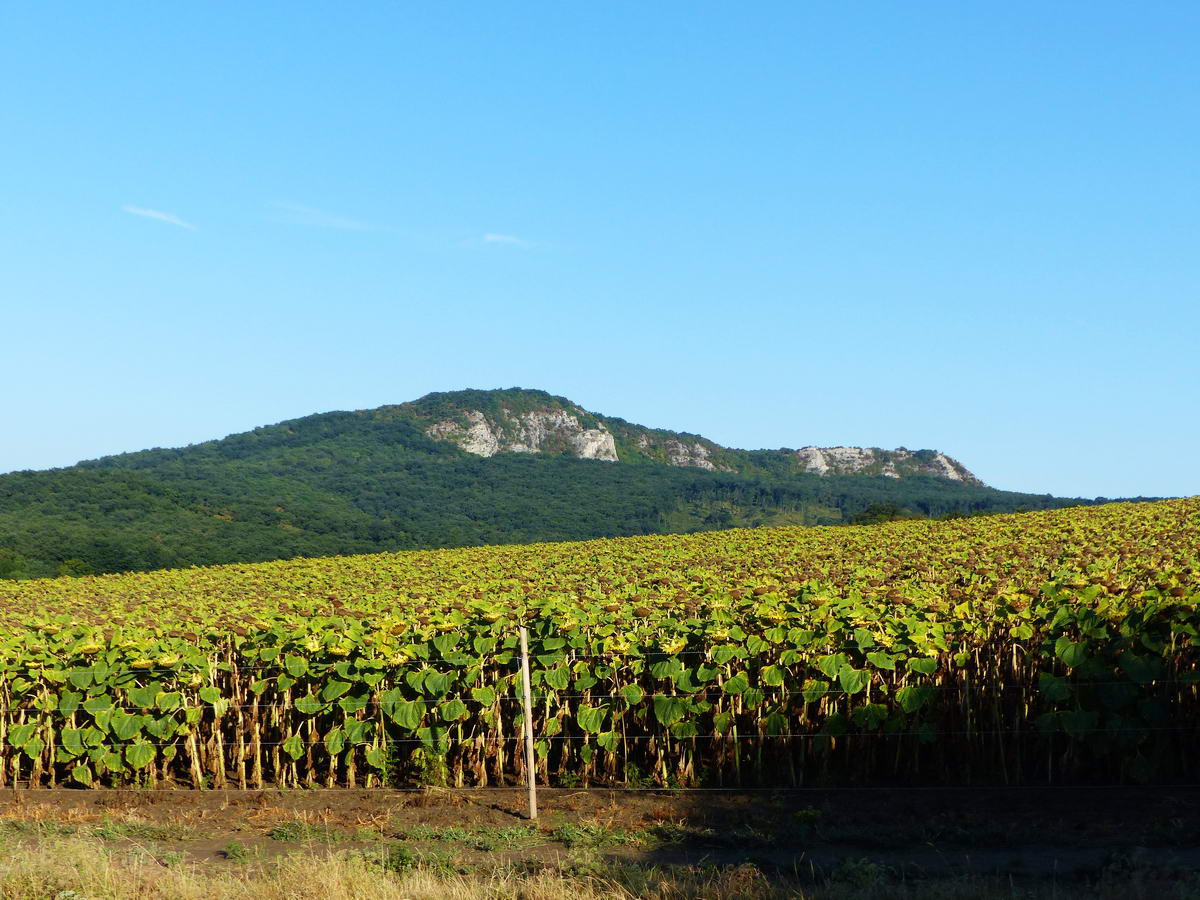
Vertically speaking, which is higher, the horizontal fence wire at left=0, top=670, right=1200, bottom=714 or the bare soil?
the horizontal fence wire at left=0, top=670, right=1200, bottom=714

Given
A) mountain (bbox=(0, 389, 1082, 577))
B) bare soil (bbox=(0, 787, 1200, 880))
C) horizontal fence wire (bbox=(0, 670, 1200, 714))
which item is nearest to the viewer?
bare soil (bbox=(0, 787, 1200, 880))

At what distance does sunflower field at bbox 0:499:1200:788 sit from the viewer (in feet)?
30.3

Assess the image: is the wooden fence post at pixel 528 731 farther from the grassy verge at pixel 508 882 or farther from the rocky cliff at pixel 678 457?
the rocky cliff at pixel 678 457

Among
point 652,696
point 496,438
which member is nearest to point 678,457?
point 496,438

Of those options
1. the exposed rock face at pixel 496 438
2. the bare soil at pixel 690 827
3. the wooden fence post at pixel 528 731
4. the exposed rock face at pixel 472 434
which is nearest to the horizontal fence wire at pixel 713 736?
the bare soil at pixel 690 827

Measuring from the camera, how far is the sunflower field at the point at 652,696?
923 centimetres

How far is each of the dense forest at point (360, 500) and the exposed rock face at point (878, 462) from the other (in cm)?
Result: 2270

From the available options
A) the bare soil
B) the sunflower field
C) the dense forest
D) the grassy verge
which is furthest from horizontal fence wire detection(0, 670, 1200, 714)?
the dense forest

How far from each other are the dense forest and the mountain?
223 mm

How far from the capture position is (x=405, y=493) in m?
117

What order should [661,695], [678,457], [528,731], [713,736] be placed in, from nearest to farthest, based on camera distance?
1. [528,731]
2. [713,736]
3. [661,695]
4. [678,457]

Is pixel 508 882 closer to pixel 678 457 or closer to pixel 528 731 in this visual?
pixel 528 731

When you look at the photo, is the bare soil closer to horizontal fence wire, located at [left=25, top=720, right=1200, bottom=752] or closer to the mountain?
horizontal fence wire, located at [left=25, top=720, right=1200, bottom=752]

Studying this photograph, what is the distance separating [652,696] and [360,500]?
349 ft
